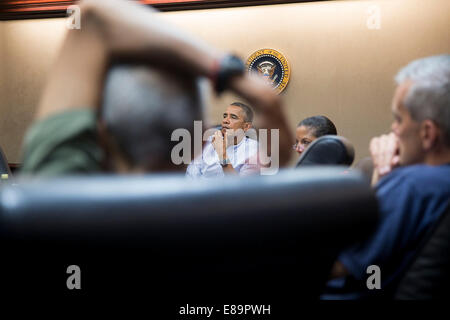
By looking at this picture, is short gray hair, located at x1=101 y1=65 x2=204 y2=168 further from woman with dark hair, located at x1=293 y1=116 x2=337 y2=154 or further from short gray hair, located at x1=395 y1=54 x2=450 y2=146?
woman with dark hair, located at x1=293 y1=116 x2=337 y2=154

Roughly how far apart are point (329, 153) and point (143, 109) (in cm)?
51

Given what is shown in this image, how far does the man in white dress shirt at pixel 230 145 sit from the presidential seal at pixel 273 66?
4.55ft

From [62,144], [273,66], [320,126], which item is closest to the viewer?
[62,144]

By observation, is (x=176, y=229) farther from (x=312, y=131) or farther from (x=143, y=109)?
(x=312, y=131)

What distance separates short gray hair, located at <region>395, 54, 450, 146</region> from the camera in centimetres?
81

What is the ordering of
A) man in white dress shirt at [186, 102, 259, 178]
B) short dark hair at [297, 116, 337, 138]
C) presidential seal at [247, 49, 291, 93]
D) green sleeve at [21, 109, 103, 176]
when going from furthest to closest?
presidential seal at [247, 49, 291, 93]
man in white dress shirt at [186, 102, 259, 178]
short dark hair at [297, 116, 337, 138]
green sleeve at [21, 109, 103, 176]

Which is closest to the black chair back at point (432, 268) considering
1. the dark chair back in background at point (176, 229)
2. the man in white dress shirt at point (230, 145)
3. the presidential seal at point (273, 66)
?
the dark chair back in background at point (176, 229)

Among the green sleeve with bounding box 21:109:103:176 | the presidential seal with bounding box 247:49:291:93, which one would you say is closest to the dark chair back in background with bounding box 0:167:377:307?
the green sleeve with bounding box 21:109:103:176

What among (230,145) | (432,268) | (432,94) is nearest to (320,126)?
(230,145)

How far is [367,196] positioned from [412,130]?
37 centimetres

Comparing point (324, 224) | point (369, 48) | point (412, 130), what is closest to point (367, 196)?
point (324, 224)

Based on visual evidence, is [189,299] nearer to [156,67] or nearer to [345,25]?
[156,67]

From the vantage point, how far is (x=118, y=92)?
598 millimetres

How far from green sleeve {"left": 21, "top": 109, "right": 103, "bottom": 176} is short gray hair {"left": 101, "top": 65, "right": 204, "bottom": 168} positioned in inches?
1.4
